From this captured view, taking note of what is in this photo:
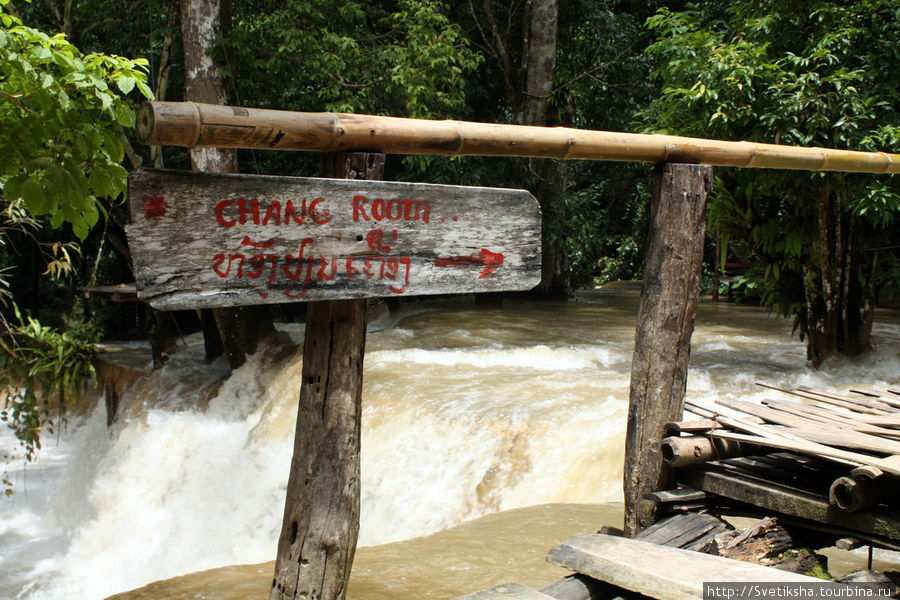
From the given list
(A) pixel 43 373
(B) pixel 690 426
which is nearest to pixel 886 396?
(B) pixel 690 426

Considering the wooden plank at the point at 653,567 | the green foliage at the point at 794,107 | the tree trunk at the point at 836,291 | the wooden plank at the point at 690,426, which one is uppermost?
the green foliage at the point at 794,107

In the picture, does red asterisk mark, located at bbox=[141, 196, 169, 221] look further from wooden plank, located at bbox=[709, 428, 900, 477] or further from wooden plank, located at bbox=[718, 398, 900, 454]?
wooden plank, located at bbox=[718, 398, 900, 454]

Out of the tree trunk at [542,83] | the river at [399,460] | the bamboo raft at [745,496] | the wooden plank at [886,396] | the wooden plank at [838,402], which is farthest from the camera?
the tree trunk at [542,83]

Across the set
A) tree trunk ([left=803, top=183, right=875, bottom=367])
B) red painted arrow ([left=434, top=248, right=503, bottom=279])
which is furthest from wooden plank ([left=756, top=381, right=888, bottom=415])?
tree trunk ([left=803, top=183, right=875, bottom=367])

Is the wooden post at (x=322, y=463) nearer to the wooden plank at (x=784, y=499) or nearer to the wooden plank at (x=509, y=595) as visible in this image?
the wooden plank at (x=509, y=595)

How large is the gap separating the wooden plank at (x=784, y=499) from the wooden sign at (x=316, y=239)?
1183mm

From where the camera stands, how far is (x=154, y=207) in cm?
227

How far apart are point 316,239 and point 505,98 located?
12365mm

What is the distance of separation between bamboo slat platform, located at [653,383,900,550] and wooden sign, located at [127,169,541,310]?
1145 mm

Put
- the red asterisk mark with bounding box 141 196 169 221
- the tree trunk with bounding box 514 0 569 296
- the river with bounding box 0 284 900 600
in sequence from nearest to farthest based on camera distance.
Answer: the red asterisk mark with bounding box 141 196 169 221 < the river with bounding box 0 284 900 600 < the tree trunk with bounding box 514 0 569 296

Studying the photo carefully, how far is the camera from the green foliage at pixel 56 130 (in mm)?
2922

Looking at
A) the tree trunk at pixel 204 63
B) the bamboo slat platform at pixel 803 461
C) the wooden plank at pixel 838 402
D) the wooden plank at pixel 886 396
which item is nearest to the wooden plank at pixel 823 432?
the bamboo slat platform at pixel 803 461

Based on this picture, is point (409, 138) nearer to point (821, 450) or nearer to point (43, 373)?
point (821, 450)

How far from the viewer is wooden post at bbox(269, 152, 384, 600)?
2789 millimetres
